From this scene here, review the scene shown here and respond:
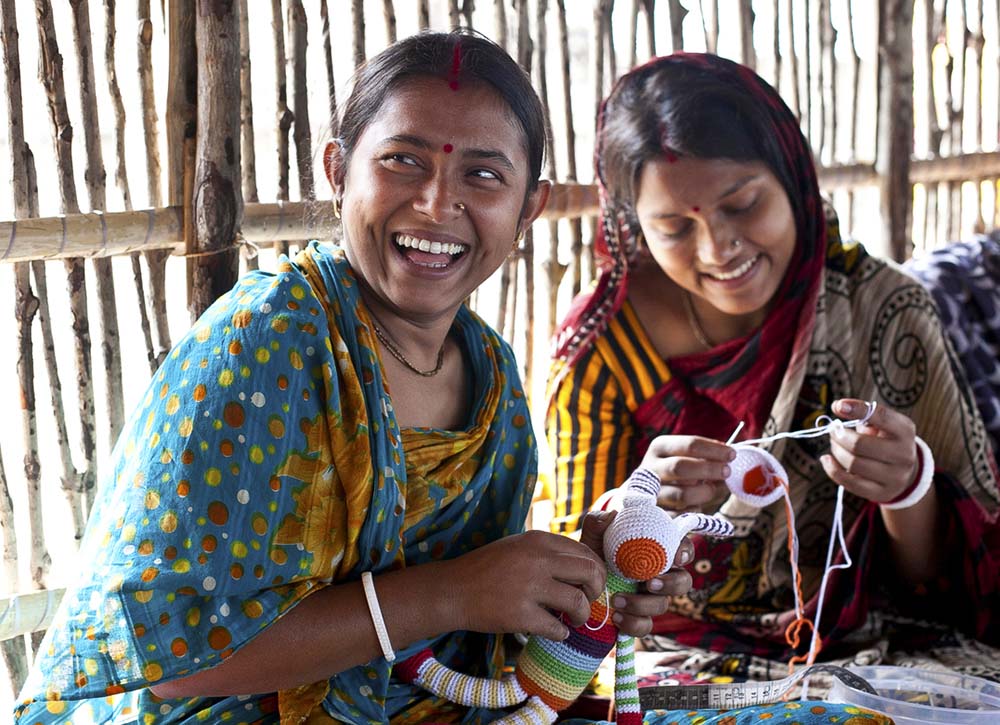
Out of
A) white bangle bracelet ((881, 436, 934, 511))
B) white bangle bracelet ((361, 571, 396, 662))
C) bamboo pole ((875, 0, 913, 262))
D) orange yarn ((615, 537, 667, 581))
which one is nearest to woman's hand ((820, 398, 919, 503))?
white bangle bracelet ((881, 436, 934, 511))

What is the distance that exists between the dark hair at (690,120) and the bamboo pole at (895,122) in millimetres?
1523

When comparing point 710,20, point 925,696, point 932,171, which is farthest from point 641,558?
point 932,171

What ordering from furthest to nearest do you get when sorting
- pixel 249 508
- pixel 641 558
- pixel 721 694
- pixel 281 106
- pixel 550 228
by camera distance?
1. pixel 550 228
2. pixel 281 106
3. pixel 721 694
4. pixel 641 558
5. pixel 249 508

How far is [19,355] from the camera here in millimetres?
2049

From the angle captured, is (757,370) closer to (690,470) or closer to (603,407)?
(603,407)

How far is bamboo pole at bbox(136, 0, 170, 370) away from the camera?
212 cm

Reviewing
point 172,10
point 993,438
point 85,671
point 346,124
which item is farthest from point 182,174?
point 993,438

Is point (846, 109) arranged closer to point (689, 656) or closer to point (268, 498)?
point (689, 656)

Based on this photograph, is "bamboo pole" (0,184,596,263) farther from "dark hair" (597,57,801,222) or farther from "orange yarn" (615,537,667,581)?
"orange yarn" (615,537,667,581)

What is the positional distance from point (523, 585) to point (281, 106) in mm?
1251

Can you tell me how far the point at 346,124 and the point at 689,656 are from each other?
1260 mm

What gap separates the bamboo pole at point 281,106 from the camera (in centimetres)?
232

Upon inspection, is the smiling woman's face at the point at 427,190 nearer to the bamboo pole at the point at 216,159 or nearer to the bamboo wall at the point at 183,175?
the bamboo wall at the point at 183,175

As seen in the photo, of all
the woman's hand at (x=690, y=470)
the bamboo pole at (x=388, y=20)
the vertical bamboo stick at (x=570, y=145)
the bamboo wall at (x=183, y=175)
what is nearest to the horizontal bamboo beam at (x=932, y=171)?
the bamboo wall at (x=183, y=175)
